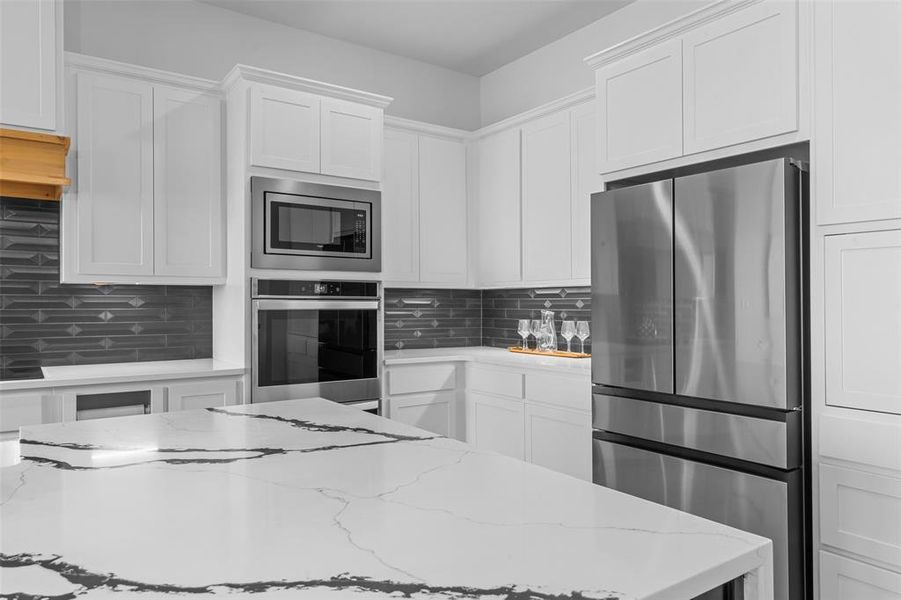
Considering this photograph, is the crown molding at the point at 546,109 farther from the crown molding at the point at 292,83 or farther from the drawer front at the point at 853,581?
the drawer front at the point at 853,581

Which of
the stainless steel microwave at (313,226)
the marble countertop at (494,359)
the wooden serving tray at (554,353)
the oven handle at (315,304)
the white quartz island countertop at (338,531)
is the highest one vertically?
the stainless steel microwave at (313,226)

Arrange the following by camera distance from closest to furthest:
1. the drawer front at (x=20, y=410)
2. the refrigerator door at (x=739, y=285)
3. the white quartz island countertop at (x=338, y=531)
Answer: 1. the white quartz island countertop at (x=338, y=531)
2. the refrigerator door at (x=739, y=285)
3. the drawer front at (x=20, y=410)

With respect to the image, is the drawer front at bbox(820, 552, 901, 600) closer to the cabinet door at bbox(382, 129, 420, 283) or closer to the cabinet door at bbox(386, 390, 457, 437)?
the cabinet door at bbox(386, 390, 457, 437)

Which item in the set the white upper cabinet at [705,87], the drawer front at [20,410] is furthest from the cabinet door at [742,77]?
the drawer front at [20,410]

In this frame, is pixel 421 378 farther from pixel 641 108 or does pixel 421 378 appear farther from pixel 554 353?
pixel 641 108

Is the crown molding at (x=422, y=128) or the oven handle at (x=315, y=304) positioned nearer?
the oven handle at (x=315, y=304)

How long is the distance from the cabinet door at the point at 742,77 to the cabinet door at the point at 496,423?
174 centimetres

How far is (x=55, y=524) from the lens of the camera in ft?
2.86

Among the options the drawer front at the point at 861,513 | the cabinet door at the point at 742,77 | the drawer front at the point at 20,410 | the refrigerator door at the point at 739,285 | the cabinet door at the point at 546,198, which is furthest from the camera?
the cabinet door at the point at 546,198

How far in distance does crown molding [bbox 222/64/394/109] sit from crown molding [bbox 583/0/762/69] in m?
1.29

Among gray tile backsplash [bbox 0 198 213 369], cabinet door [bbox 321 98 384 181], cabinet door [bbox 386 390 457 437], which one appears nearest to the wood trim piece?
gray tile backsplash [bbox 0 198 213 369]

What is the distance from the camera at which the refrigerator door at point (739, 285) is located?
6.86 feet

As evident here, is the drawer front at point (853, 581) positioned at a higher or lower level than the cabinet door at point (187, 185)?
lower

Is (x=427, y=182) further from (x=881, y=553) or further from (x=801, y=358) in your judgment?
(x=881, y=553)
